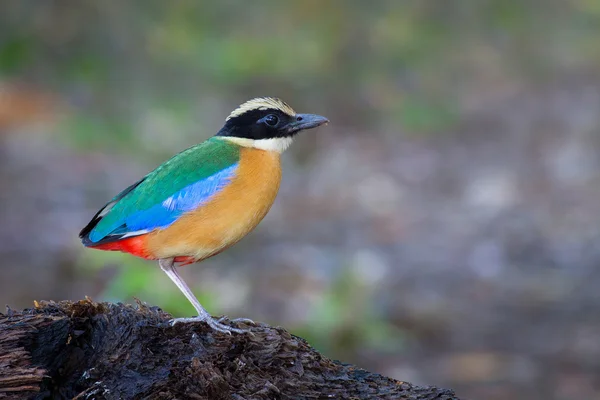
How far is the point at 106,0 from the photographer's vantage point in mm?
13828

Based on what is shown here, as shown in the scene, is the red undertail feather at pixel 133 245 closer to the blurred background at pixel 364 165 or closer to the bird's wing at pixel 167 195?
the bird's wing at pixel 167 195

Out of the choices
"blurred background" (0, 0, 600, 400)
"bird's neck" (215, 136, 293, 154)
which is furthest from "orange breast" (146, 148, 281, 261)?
"blurred background" (0, 0, 600, 400)

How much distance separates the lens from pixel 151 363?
4.03m

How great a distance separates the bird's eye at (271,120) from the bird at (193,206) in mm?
Result: 121

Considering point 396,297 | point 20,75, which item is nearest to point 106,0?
point 20,75

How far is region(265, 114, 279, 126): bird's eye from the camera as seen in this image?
566cm

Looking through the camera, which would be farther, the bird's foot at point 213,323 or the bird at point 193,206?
the bird at point 193,206

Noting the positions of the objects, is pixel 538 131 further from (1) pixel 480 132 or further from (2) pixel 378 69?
(2) pixel 378 69

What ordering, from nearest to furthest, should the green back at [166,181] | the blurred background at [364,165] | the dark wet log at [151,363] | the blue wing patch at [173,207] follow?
the dark wet log at [151,363] < the blue wing patch at [173,207] < the green back at [166,181] < the blurred background at [364,165]

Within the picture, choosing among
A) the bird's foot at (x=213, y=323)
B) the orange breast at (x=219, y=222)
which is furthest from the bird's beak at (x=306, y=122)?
the bird's foot at (x=213, y=323)

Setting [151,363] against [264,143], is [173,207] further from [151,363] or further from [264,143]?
[151,363]

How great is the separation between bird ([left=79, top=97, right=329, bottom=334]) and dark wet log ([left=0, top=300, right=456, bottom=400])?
762mm

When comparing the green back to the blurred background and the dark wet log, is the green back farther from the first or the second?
the blurred background

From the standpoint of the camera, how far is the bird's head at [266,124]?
563 cm
